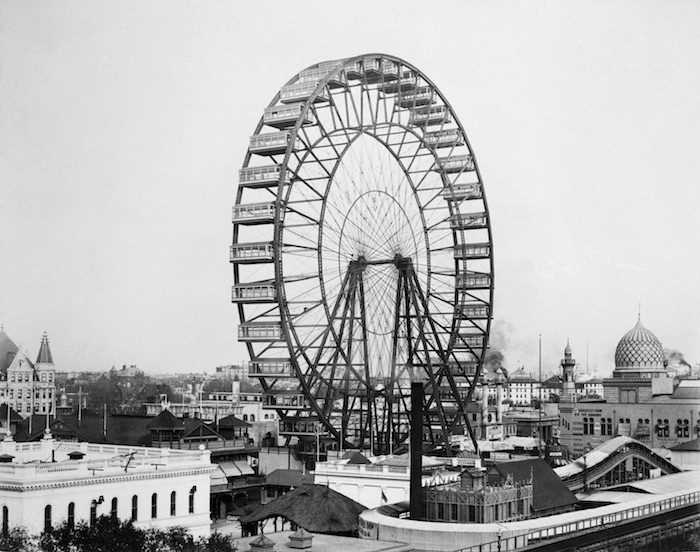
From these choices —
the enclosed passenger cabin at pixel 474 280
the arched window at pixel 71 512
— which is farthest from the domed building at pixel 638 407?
the arched window at pixel 71 512

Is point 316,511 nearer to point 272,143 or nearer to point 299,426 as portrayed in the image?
point 299,426

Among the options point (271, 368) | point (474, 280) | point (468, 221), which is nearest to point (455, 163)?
point (468, 221)

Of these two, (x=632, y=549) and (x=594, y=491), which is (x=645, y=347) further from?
(x=632, y=549)

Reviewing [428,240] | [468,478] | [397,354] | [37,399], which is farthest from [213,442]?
[37,399]

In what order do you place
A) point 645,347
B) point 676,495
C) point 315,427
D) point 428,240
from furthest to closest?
1. point 645,347
2. point 428,240
3. point 315,427
4. point 676,495

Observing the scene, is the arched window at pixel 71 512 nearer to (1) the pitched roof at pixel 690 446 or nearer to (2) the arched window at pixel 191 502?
(2) the arched window at pixel 191 502
